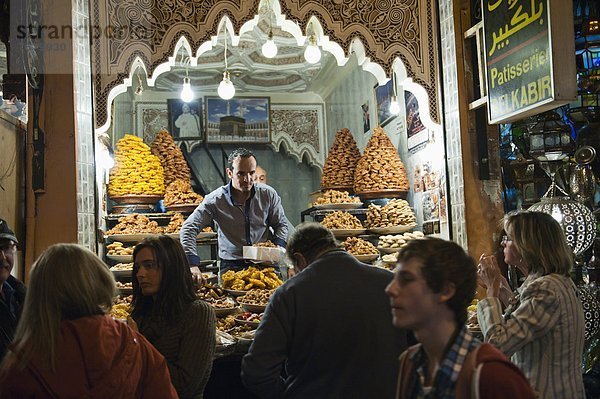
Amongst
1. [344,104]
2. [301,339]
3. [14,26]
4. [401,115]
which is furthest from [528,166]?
[344,104]

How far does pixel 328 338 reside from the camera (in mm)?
2902

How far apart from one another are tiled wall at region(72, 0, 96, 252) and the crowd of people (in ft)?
7.06

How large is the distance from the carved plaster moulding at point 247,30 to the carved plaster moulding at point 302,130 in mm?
6713

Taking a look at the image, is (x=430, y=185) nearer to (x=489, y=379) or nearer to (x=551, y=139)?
(x=551, y=139)

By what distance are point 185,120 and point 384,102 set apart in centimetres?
422

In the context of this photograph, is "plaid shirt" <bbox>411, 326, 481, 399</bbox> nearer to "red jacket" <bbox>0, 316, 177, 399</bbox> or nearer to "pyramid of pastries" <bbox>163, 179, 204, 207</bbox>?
"red jacket" <bbox>0, 316, 177, 399</bbox>

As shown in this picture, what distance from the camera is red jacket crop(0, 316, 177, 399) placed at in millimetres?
2176

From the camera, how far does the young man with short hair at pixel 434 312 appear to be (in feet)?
6.20

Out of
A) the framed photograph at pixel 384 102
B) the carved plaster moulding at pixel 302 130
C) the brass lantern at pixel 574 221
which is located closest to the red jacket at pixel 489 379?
the brass lantern at pixel 574 221

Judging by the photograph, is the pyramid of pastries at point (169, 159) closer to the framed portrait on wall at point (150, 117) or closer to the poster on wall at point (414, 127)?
the poster on wall at point (414, 127)

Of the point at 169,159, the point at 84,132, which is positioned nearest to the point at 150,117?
the point at 169,159

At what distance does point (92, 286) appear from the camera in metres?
2.31

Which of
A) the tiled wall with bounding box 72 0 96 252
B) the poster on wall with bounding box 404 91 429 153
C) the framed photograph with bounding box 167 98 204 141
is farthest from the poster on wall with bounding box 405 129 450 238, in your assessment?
the framed photograph with bounding box 167 98 204 141

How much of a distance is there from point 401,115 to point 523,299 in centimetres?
617
